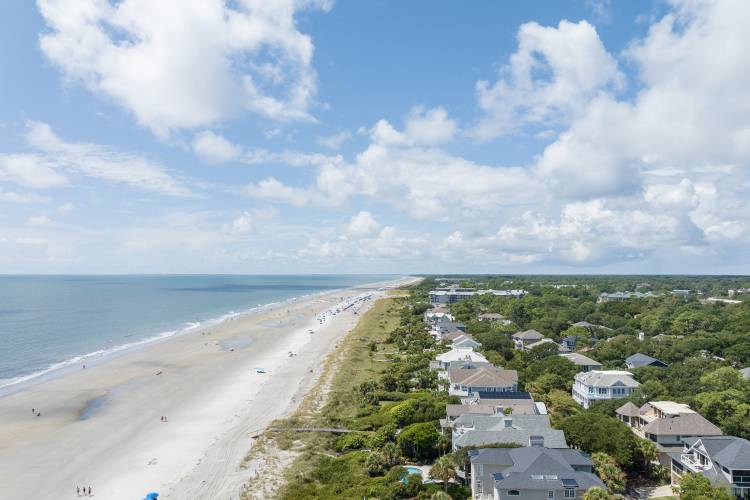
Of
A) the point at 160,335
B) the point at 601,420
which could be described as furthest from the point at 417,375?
the point at 160,335

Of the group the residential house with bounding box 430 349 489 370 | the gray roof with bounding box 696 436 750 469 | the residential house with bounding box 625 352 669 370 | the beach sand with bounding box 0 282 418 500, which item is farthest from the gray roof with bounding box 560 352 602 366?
the beach sand with bounding box 0 282 418 500

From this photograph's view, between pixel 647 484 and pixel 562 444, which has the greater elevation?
pixel 562 444

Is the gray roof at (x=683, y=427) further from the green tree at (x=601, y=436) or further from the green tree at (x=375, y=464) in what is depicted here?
the green tree at (x=375, y=464)

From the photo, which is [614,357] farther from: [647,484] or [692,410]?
[647,484]

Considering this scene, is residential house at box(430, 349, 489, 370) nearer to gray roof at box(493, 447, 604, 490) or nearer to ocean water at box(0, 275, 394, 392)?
gray roof at box(493, 447, 604, 490)

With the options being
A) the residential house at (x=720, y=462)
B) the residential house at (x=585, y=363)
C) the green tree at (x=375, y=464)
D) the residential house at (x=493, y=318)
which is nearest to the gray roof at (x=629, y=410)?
the residential house at (x=720, y=462)
